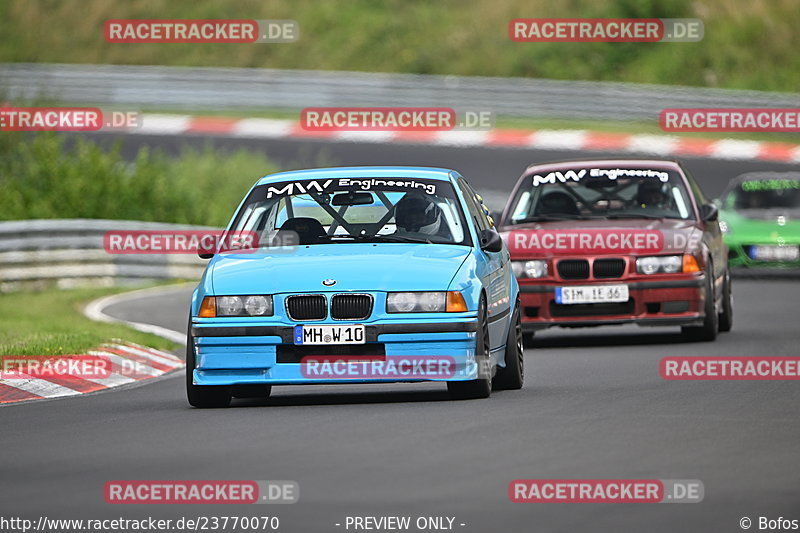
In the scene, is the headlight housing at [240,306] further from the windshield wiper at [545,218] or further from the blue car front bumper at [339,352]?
the windshield wiper at [545,218]

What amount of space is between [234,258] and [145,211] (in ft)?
56.9

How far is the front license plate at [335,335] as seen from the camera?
11219 mm

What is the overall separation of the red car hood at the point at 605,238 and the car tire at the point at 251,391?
4.28 m

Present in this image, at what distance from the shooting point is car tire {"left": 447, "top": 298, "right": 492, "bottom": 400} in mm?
11438

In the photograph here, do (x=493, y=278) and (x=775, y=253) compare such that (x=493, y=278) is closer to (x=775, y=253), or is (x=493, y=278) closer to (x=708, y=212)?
(x=708, y=212)

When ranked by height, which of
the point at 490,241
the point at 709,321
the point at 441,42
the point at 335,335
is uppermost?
the point at 441,42

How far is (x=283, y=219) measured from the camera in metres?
12.6

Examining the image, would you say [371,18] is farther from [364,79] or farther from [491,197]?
[491,197]

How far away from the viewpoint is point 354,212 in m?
12.7

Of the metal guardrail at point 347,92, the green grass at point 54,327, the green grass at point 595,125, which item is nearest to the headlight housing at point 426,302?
the green grass at point 54,327

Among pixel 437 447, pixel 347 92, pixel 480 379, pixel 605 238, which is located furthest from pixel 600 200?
pixel 347 92

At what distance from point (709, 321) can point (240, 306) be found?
6094 mm

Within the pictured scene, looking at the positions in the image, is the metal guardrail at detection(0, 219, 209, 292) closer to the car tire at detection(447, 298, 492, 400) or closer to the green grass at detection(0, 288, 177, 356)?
the green grass at detection(0, 288, 177, 356)

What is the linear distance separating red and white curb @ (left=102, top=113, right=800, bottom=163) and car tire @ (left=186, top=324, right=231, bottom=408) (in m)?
24.3
